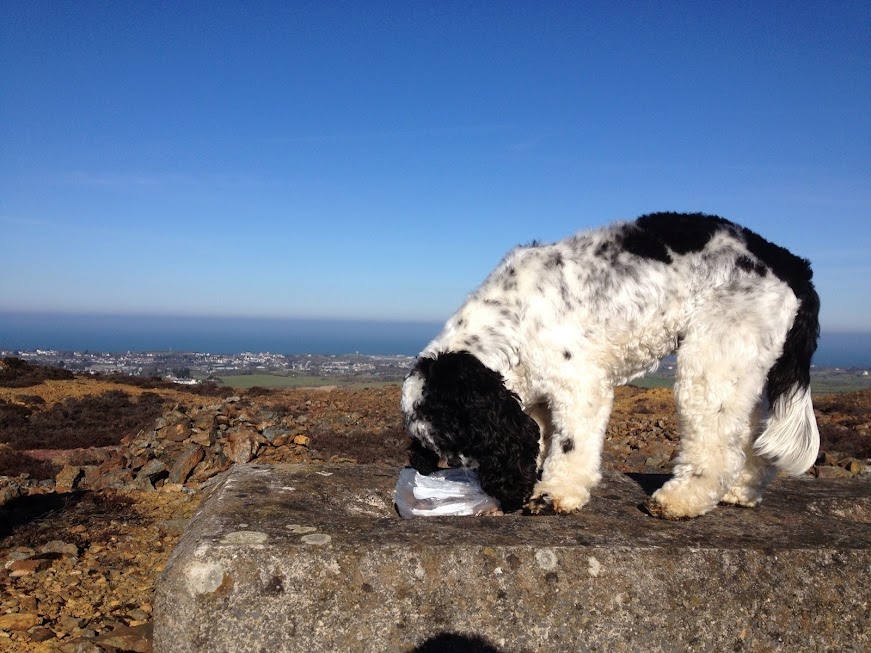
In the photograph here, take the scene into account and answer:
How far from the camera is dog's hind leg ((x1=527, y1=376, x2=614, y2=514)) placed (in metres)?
4.17

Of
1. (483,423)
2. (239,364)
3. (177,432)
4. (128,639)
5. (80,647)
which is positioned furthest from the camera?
(239,364)

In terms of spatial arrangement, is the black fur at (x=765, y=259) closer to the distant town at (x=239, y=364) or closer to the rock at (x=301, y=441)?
the rock at (x=301, y=441)

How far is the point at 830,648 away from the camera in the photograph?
339 centimetres

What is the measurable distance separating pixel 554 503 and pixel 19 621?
10.3ft

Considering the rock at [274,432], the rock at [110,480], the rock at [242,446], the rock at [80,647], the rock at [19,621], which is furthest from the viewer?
the rock at [274,432]

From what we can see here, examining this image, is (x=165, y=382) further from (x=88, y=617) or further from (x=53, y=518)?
(x=88, y=617)

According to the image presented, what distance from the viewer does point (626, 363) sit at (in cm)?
446

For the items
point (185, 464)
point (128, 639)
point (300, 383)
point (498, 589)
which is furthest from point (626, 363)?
point (300, 383)

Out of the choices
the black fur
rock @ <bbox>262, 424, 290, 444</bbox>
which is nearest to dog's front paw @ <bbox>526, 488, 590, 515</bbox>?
the black fur

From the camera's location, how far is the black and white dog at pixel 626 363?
4078 millimetres

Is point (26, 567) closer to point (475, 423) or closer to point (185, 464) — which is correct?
point (475, 423)

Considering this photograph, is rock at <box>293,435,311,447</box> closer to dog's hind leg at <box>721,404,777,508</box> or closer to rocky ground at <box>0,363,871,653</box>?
rocky ground at <box>0,363,871,653</box>

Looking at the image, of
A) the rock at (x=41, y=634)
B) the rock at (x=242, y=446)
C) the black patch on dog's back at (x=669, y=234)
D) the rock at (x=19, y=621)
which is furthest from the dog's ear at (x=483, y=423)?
the rock at (x=242, y=446)

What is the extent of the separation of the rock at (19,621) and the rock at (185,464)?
4.10m
